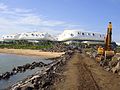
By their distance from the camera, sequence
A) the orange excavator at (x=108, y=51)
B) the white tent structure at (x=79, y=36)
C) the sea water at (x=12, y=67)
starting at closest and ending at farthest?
the sea water at (x=12, y=67) < the orange excavator at (x=108, y=51) < the white tent structure at (x=79, y=36)

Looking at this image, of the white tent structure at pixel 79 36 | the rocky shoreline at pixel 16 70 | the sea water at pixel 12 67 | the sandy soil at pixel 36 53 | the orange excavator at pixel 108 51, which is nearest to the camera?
the sea water at pixel 12 67

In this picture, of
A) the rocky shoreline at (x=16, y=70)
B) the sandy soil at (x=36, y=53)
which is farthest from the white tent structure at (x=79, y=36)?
the rocky shoreline at (x=16, y=70)

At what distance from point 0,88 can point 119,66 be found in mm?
13556

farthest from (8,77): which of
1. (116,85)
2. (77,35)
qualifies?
(77,35)

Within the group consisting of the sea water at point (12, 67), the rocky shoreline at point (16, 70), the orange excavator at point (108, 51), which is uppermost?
the orange excavator at point (108, 51)

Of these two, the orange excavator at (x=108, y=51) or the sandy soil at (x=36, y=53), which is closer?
the orange excavator at (x=108, y=51)

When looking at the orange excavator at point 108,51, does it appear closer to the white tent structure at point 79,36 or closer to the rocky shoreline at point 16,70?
the rocky shoreline at point 16,70

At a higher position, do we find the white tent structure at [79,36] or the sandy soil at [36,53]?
the white tent structure at [79,36]

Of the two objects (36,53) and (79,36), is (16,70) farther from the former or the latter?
(79,36)

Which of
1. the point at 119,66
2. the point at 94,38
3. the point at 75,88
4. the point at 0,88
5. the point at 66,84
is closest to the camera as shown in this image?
the point at 75,88

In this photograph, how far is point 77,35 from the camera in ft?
608

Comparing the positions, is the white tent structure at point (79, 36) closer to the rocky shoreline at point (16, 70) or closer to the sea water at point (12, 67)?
the sea water at point (12, 67)

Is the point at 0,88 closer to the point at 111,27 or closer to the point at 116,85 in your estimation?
the point at 116,85

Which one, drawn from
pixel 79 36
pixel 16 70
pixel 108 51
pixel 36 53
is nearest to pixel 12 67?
pixel 16 70
